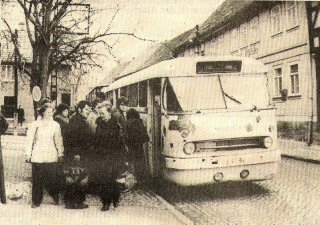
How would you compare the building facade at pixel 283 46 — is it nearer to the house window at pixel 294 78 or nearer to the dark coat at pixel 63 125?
the house window at pixel 294 78

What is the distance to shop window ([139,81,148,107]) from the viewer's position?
9594 millimetres

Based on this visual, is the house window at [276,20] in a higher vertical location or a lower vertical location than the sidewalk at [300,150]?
higher

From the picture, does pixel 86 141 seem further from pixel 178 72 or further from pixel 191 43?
pixel 191 43

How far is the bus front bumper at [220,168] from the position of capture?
775 centimetres

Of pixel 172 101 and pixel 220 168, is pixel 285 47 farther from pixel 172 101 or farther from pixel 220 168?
pixel 220 168

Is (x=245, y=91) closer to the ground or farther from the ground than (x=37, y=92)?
closer to the ground

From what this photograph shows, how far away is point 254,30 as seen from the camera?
23.9 metres

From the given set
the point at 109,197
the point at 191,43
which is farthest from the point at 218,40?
the point at 109,197

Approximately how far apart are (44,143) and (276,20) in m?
16.4

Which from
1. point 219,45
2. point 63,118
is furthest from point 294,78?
point 63,118

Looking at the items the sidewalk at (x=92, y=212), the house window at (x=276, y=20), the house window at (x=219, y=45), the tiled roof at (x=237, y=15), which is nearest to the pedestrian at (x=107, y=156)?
the sidewalk at (x=92, y=212)

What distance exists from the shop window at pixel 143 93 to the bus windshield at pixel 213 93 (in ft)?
4.30

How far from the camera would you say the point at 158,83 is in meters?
8.68

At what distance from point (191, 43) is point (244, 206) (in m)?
28.0
